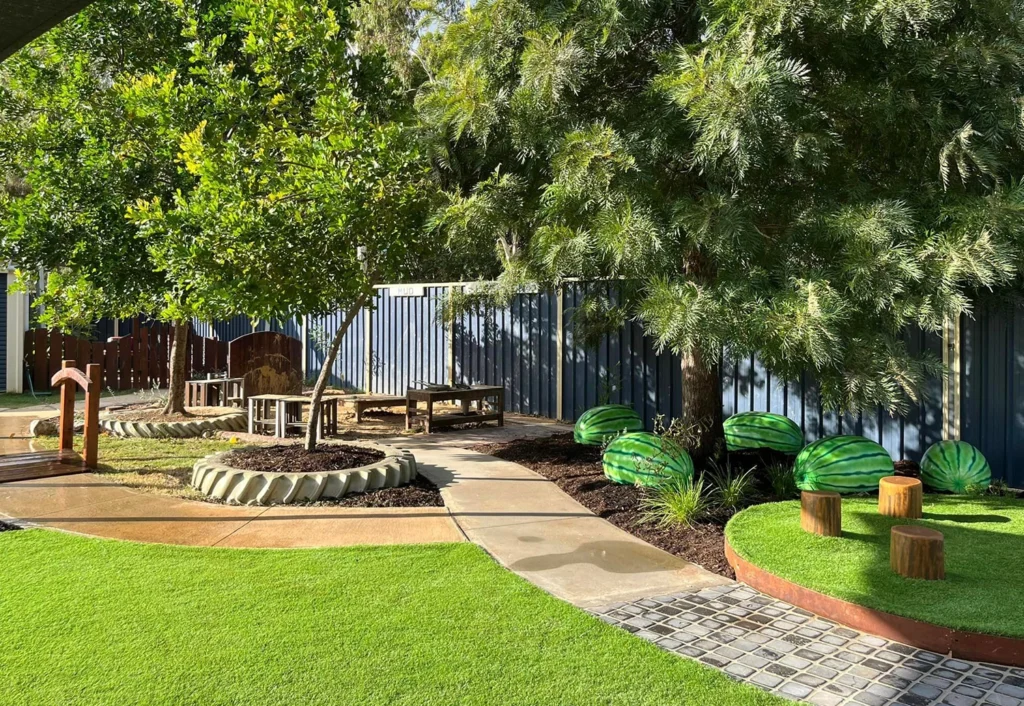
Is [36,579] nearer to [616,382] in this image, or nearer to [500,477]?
[500,477]

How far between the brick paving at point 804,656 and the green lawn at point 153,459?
4393 mm

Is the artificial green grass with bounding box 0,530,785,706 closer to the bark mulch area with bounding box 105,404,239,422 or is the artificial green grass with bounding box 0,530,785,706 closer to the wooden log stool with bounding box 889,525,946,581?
the wooden log stool with bounding box 889,525,946,581

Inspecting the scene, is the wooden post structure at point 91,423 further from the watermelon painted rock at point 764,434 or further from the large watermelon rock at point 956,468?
the large watermelon rock at point 956,468

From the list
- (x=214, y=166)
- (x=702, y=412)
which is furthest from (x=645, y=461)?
(x=214, y=166)

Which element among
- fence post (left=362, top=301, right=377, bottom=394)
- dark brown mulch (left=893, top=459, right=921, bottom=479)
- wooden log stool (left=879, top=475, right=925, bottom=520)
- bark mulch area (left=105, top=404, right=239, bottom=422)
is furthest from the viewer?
fence post (left=362, top=301, right=377, bottom=394)

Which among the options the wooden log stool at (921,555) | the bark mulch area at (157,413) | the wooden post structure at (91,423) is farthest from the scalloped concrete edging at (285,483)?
the bark mulch area at (157,413)

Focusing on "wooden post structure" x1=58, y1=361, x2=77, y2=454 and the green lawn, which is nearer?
the green lawn

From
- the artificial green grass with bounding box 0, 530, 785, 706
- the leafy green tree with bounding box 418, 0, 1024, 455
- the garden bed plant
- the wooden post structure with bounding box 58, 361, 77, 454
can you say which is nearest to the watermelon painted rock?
the garden bed plant

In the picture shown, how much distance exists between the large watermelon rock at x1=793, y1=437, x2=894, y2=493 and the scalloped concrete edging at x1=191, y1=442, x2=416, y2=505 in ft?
11.4

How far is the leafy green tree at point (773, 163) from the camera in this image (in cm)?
477

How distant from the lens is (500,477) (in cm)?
761

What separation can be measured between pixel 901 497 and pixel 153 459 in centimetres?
715

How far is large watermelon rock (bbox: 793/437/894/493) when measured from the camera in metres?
6.79

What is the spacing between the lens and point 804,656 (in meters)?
3.72
